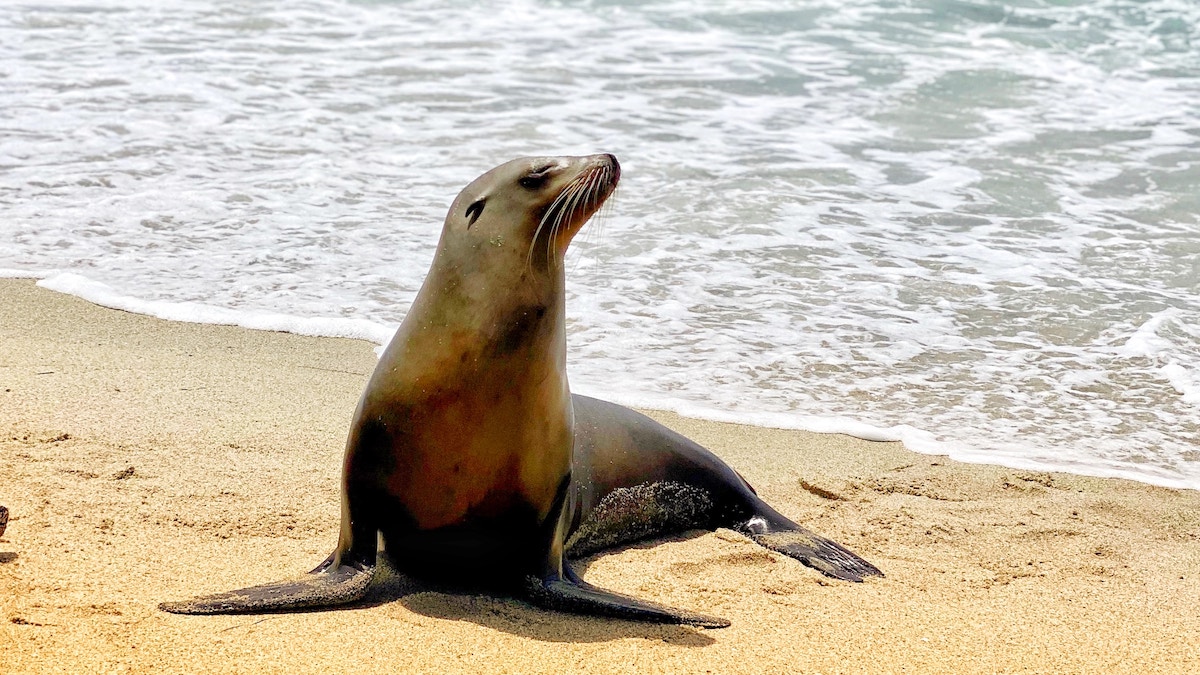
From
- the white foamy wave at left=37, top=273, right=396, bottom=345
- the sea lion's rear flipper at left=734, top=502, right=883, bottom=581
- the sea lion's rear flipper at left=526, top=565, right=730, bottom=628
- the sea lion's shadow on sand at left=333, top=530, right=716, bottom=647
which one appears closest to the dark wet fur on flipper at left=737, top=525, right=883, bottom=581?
the sea lion's rear flipper at left=734, top=502, right=883, bottom=581

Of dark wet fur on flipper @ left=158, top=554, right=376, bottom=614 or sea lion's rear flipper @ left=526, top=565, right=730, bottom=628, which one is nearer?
dark wet fur on flipper @ left=158, top=554, right=376, bottom=614

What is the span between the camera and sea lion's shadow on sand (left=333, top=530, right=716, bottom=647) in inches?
126

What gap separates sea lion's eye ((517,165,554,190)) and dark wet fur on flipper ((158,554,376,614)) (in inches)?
39.1

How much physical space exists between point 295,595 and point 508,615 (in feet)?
1.63

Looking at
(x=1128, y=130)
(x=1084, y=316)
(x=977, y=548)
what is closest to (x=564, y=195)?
(x=977, y=548)

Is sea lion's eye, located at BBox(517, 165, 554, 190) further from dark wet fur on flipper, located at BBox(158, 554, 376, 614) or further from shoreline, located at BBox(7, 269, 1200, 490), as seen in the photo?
shoreline, located at BBox(7, 269, 1200, 490)

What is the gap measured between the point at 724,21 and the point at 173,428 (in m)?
11.7

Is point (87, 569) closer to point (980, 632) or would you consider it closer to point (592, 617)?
point (592, 617)

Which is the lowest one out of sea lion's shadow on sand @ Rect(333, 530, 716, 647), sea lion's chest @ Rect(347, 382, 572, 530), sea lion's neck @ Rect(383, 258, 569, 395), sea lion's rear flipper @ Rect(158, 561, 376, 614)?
sea lion's shadow on sand @ Rect(333, 530, 716, 647)

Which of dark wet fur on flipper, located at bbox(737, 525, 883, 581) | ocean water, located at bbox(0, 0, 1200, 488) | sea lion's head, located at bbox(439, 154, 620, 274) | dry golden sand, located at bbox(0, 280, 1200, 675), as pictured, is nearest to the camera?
dry golden sand, located at bbox(0, 280, 1200, 675)

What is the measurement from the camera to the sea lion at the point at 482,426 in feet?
10.7

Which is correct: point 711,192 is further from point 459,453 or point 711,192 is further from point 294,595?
point 294,595

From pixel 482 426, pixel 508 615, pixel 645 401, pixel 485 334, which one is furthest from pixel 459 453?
pixel 645 401

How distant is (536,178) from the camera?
11.1 ft
